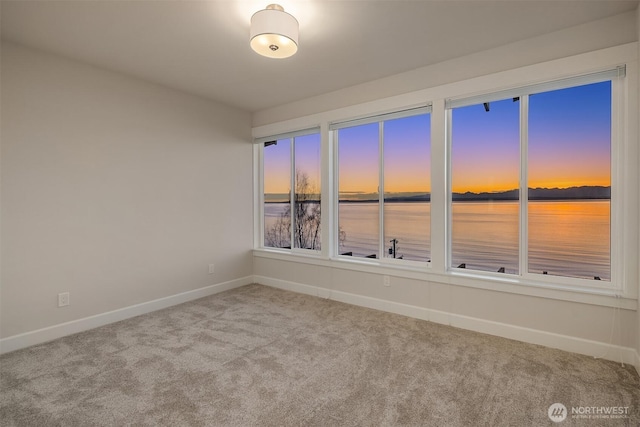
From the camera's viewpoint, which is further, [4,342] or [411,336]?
[411,336]

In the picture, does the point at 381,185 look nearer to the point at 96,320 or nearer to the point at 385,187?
the point at 385,187

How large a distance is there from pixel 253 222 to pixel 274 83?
2114 mm

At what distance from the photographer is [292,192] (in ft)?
15.1

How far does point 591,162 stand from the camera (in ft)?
8.61

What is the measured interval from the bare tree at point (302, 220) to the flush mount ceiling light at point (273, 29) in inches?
89.0

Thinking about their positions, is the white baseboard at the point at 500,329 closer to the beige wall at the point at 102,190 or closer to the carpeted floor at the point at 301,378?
the carpeted floor at the point at 301,378

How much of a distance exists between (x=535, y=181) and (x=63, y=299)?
449 centimetres

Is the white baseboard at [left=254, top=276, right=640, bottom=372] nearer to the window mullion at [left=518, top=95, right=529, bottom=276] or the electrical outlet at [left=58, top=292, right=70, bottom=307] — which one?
the window mullion at [left=518, top=95, right=529, bottom=276]

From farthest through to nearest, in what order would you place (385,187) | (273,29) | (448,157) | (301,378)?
(385,187) < (448,157) < (301,378) < (273,29)

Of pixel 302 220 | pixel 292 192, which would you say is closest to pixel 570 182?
pixel 302 220

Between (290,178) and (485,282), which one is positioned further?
(290,178)

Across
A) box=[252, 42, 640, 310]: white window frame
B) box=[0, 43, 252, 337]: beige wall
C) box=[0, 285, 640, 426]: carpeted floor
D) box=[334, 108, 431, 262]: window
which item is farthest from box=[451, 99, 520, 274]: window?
box=[0, 43, 252, 337]: beige wall

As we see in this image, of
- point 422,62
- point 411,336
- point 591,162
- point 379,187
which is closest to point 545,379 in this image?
point 411,336

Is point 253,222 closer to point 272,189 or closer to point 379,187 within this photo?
point 272,189
